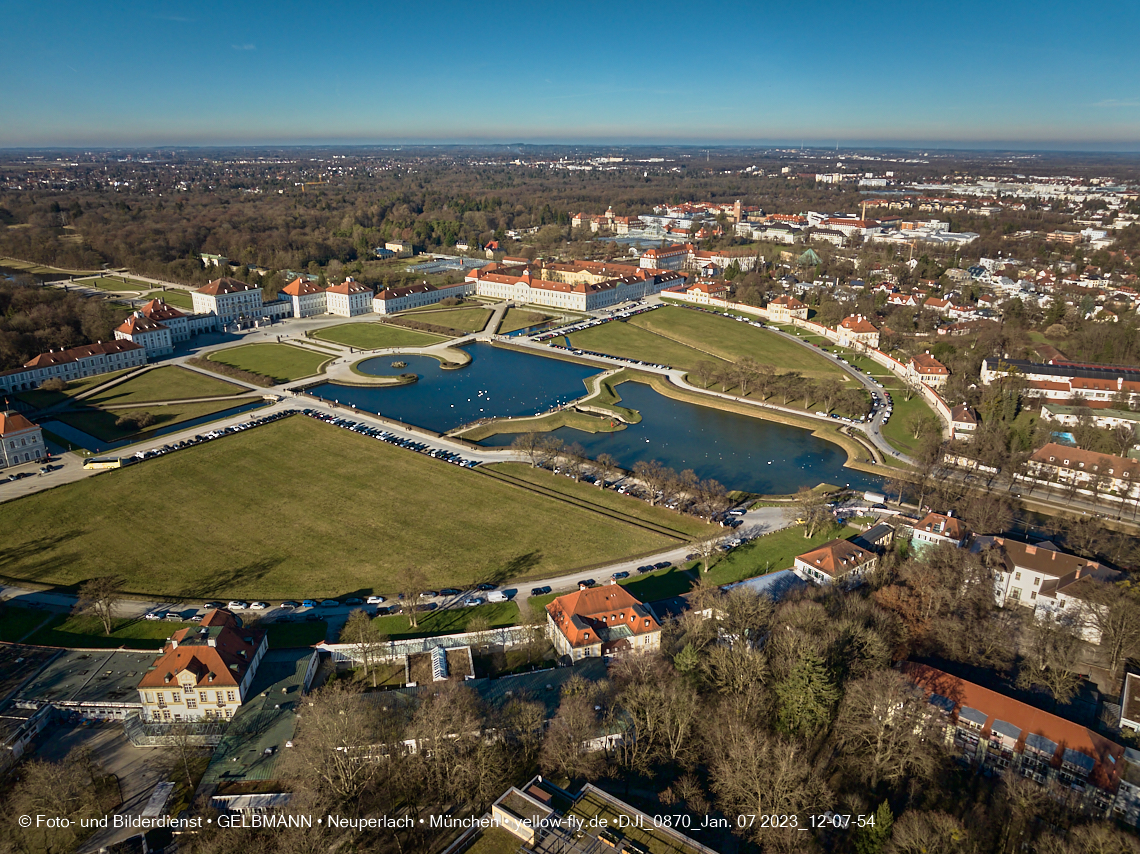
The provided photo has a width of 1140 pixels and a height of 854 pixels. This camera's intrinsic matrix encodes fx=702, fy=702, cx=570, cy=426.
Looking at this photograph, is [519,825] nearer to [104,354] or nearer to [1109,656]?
[1109,656]

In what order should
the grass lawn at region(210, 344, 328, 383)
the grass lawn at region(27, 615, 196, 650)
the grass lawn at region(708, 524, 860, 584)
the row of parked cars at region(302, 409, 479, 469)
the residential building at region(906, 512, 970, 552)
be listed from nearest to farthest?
1. the grass lawn at region(27, 615, 196, 650)
2. the grass lawn at region(708, 524, 860, 584)
3. the residential building at region(906, 512, 970, 552)
4. the row of parked cars at region(302, 409, 479, 469)
5. the grass lawn at region(210, 344, 328, 383)

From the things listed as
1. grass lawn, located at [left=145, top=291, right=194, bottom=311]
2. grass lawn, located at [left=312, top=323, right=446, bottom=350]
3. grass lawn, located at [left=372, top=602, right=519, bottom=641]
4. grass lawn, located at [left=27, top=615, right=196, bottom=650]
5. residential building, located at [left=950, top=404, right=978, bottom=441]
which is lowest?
grass lawn, located at [left=372, top=602, right=519, bottom=641]

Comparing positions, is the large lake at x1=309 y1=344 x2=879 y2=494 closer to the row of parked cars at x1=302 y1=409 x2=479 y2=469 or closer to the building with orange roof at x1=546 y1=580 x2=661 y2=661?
the row of parked cars at x1=302 y1=409 x2=479 y2=469

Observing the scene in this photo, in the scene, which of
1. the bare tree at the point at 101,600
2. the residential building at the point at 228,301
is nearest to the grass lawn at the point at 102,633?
the bare tree at the point at 101,600

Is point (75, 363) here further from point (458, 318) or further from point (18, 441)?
point (458, 318)

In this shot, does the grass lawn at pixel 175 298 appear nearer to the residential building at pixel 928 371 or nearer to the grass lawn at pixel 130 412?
the grass lawn at pixel 130 412

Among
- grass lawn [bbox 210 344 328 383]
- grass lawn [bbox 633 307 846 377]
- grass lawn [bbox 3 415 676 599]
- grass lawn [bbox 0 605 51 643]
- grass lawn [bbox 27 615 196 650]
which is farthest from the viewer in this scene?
grass lawn [bbox 633 307 846 377]

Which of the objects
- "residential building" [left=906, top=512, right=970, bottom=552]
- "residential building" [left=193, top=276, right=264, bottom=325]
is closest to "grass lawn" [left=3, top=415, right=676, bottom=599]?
"residential building" [left=906, top=512, right=970, bottom=552]

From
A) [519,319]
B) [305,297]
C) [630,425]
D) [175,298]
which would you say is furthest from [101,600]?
[175,298]
